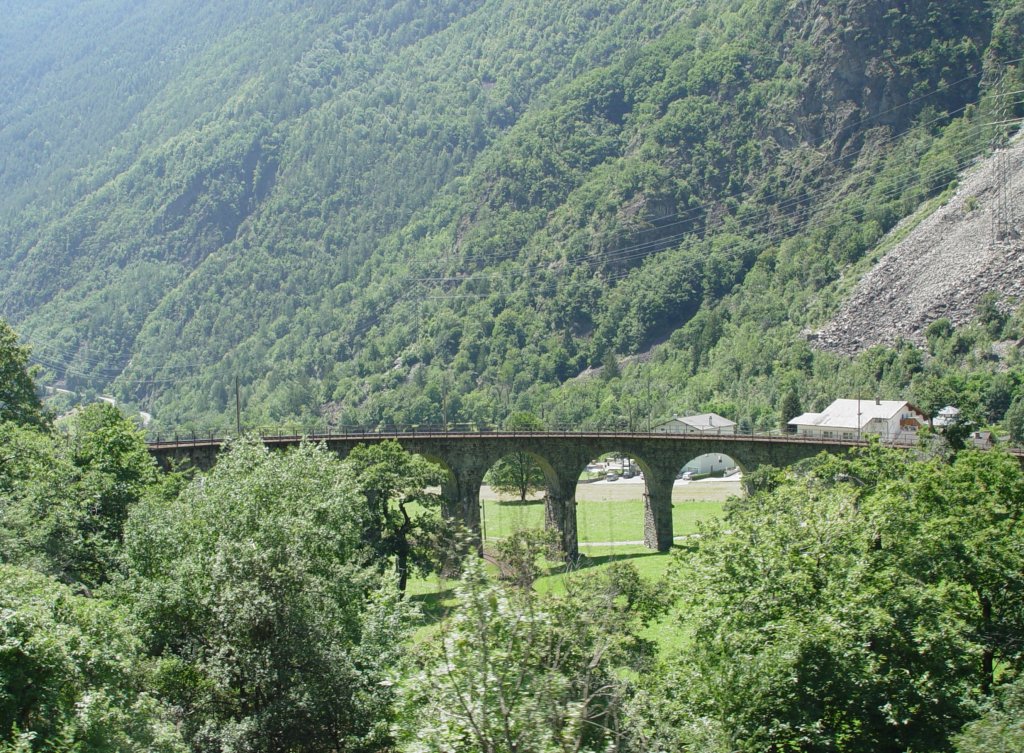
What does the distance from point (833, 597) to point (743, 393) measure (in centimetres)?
10735

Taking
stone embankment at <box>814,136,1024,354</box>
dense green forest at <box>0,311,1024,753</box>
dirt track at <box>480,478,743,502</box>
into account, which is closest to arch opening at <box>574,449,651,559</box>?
dirt track at <box>480,478,743,502</box>

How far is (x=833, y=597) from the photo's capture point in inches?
1035

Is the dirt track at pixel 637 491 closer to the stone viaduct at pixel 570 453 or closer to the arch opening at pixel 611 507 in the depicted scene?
the arch opening at pixel 611 507

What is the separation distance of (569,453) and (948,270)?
78137mm

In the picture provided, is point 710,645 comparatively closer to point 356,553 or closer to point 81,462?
point 356,553

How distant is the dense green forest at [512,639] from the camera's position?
717 inches

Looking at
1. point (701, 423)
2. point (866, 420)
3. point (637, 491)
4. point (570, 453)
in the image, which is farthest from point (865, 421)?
point (570, 453)

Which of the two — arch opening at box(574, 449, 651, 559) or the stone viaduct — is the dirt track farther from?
the stone viaduct

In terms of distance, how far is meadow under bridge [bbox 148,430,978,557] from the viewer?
72.7 meters

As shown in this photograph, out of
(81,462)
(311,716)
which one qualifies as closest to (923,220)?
(81,462)

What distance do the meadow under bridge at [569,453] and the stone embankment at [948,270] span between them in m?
59.8

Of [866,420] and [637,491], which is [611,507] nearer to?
[637,491]

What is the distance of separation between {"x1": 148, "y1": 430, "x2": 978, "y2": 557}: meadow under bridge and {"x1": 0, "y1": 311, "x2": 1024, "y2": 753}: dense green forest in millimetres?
36337

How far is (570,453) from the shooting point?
76.2 metres
